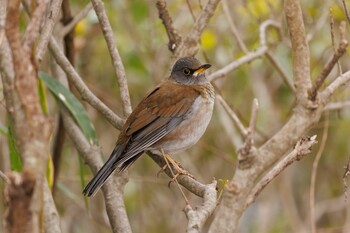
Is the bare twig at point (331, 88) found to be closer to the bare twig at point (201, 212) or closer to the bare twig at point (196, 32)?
the bare twig at point (201, 212)

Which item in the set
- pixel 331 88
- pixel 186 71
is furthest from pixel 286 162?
pixel 186 71

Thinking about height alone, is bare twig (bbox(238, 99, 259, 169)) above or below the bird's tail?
below

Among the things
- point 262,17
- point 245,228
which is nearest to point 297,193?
point 245,228

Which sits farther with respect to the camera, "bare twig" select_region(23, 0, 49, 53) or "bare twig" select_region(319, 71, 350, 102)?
"bare twig" select_region(319, 71, 350, 102)

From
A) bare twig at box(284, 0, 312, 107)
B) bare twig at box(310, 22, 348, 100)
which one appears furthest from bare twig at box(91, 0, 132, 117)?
bare twig at box(310, 22, 348, 100)

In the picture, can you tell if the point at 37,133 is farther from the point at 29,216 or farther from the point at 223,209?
the point at 223,209

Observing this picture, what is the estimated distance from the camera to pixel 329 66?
2584 mm

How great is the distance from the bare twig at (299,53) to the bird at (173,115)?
186cm

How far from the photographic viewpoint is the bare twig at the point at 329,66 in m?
2.57

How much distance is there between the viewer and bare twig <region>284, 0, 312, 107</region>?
271 cm

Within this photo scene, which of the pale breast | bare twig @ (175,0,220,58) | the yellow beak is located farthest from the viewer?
the yellow beak

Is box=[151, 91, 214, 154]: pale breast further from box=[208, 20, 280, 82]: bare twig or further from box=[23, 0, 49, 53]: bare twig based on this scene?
box=[23, 0, 49, 53]: bare twig

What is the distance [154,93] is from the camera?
5.24 meters

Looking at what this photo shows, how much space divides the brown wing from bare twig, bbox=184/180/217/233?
4.17 feet
